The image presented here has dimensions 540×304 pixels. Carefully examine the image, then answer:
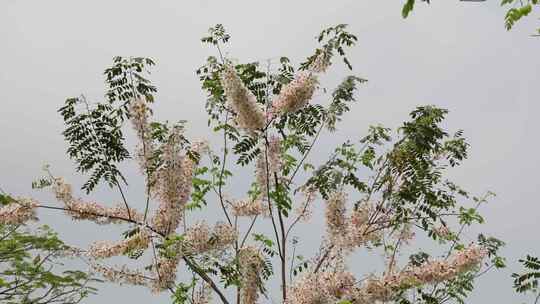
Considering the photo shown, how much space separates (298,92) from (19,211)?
3.38 meters

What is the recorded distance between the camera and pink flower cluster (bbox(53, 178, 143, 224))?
6922 mm

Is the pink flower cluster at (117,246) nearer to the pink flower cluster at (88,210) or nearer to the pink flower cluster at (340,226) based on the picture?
the pink flower cluster at (88,210)

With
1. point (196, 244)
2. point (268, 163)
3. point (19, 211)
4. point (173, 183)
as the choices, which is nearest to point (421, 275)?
point (268, 163)

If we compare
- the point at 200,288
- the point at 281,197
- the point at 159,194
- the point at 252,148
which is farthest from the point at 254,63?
the point at 200,288

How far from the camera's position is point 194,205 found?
7.90m

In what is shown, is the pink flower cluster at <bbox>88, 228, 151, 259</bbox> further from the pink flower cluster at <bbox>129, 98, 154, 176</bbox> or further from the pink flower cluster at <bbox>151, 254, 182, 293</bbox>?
the pink flower cluster at <bbox>129, 98, 154, 176</bbox>

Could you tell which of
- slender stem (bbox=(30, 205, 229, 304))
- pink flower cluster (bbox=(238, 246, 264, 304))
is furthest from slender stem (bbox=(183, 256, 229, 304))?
pink flower cluster (bbox=(238, 246, 264, 304))

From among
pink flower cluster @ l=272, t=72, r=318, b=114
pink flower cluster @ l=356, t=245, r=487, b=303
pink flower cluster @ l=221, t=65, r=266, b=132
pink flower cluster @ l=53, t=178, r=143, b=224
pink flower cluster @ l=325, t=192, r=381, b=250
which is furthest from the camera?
pink flower cluster @ l=53, t=178, r=143, b=224

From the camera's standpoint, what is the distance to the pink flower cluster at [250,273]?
6809mm

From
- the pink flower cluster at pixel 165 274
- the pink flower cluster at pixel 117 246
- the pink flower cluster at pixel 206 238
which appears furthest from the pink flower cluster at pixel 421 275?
the pink flower cluster at pixel 117 246

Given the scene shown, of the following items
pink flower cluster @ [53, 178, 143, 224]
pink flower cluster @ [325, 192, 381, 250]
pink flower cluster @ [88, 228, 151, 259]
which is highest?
pink flower cluster @ [53, 178, 143, 224]

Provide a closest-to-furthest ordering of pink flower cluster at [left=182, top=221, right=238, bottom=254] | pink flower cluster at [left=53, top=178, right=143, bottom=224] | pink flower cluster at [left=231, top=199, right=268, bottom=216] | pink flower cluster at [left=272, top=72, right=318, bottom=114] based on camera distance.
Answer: pink flower cluster at [left=272, top=72, right=318, bottom=114], pink flower cluster at [left=182, top=221, right=238, bottom=254], pink flower cluster at [left=53, top=178, right=143, bottom=224], pink flower cluster at [left=231, top=199, right=268, bottom=216]

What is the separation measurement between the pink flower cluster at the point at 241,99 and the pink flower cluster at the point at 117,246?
6.12ft

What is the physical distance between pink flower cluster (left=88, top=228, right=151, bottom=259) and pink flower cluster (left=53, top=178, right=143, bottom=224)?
24 cm
